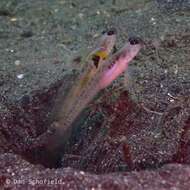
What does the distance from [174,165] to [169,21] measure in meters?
3.25

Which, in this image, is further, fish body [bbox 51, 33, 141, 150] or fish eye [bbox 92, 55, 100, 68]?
fish eye [bbox 92, 55, 100, 68]

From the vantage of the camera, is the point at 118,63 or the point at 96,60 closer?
the point at 118,63

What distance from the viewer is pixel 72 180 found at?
81.7 inches

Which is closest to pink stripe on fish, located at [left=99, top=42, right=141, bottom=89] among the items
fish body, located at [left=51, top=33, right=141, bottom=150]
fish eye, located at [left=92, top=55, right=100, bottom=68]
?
fish body, located at [left=51, top=33, right=141, bottom=150]

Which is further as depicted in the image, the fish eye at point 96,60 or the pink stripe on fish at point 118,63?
the fish eye at point 96,60

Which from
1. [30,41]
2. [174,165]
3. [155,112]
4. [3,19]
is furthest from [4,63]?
[174,165]

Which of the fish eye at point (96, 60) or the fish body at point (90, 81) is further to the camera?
the fish eye at point (96, 60)

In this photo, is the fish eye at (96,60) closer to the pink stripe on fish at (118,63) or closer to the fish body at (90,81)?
the fish body at (90,81)

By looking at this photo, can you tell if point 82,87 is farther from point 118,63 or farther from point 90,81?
point 118,63

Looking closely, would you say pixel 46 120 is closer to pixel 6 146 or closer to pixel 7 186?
pixel 6 146

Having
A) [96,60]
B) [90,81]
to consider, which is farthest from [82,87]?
[96,60]

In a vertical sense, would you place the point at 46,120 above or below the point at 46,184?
below

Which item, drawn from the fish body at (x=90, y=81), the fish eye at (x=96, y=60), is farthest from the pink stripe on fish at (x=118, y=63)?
the fish eye at (x=96, y=60)

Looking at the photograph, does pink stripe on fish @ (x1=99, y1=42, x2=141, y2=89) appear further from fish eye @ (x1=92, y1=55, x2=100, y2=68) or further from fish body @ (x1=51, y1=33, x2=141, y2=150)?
fish eye @ (x1=92, y1=55, x2=100, y2=68)
